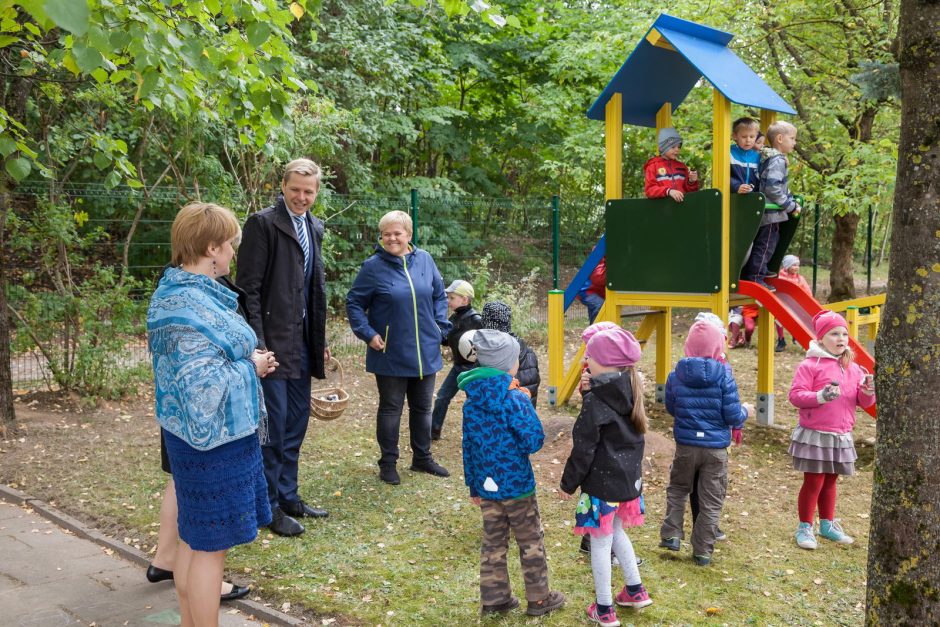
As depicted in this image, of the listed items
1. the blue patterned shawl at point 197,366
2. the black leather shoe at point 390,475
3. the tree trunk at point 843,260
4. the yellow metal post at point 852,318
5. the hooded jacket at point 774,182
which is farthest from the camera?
the tree trunk at point 843,260

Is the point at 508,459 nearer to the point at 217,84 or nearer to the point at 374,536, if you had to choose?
the point at 374,536

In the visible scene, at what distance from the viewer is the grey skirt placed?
442 cm

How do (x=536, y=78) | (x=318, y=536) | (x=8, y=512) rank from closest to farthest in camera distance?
(x=318, y=536) → (x=8, y=512) → (x=536, y=78)

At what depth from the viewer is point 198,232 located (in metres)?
2.94

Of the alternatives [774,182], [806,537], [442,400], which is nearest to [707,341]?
[806,537]

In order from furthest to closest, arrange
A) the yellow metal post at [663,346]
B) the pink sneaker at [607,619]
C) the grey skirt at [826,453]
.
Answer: the yellow metal post at [663,346]
the grey skirt at [826,453]
the pink sneaker at [607,619]

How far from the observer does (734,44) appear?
503 inches

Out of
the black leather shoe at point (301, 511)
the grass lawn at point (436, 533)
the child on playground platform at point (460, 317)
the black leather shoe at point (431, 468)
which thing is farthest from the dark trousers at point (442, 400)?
the black leather shoe at point (301, 511)

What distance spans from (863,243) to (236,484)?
33132 mm

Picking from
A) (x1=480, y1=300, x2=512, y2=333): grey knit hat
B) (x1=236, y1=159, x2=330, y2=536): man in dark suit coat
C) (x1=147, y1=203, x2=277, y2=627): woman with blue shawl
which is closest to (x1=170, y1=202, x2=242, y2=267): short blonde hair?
(x1=147, y1=203, x2=277, y2=627): woman with blue shawl

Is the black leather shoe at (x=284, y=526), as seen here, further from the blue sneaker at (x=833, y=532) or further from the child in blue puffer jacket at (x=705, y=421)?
the blue sneaker at (x=833, y=532)

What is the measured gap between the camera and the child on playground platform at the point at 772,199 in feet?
21.3

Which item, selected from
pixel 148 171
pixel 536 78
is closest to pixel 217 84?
pixel 148 171

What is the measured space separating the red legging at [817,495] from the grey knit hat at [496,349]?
82.2 inches
